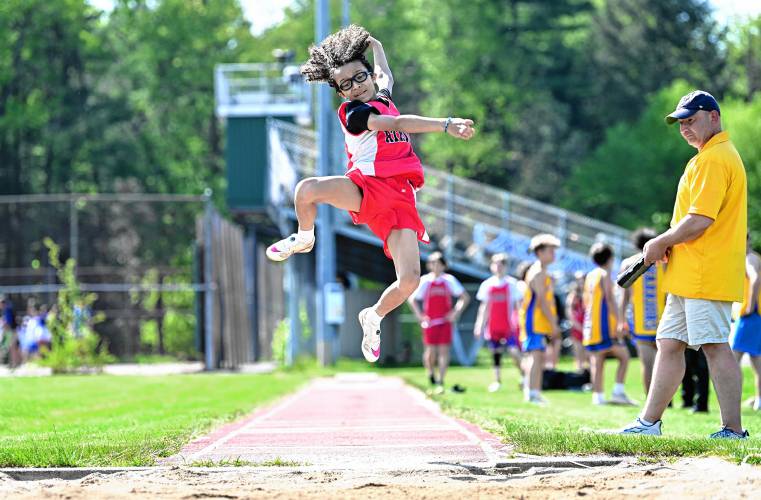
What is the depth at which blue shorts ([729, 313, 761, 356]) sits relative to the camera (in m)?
12.9

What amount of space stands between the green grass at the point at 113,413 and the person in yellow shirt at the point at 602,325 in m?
3.92

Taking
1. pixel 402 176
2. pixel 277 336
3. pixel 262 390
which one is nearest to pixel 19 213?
pixel 277 336

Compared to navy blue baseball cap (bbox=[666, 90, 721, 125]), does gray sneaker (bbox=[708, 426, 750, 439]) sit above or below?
below

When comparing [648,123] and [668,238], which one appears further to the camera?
[648,123]

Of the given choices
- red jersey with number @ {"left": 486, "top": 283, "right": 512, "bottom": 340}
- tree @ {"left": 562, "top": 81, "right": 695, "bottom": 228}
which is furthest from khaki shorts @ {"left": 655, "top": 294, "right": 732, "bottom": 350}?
tree @ {"left": 562, "top": 81, "right": 695, "bottom": 228}

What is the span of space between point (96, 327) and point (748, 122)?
2729cm

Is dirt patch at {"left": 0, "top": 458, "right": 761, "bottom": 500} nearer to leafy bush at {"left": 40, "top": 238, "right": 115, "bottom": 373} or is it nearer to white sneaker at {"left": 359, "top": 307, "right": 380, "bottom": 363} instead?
white sneaker at {"left": 359, "top": 307, "right": 380, "bottom": 363}

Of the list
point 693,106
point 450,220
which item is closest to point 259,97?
point 450,220

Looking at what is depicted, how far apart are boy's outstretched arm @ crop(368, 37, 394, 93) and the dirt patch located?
3066 millimetres

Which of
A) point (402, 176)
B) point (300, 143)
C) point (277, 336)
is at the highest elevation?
point (300, 143)

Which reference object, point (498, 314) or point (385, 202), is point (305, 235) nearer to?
point (385, 202)

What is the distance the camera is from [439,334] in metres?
18.5

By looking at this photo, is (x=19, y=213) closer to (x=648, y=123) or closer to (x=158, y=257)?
(x=158, y=257)

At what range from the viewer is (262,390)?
18.3m
